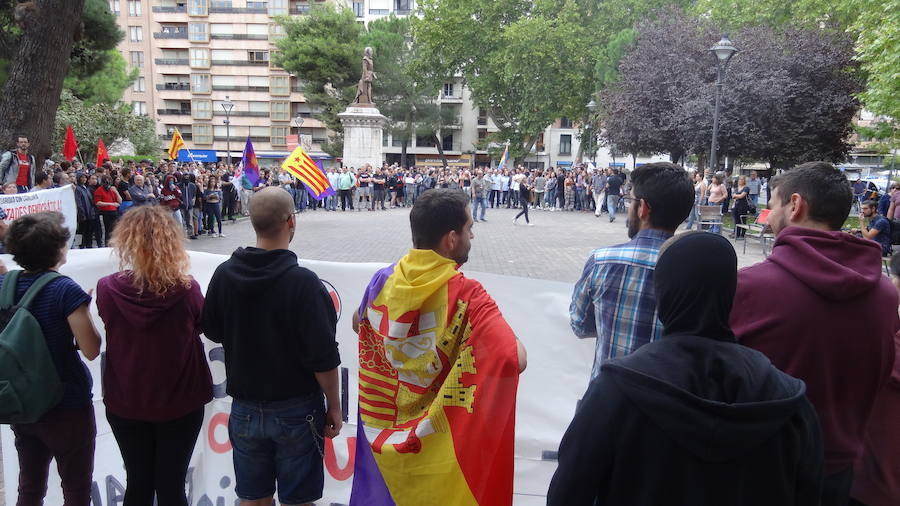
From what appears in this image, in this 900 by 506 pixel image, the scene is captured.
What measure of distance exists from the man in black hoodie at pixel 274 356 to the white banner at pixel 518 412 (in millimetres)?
→ 864

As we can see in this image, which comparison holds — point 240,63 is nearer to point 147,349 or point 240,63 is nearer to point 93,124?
point 93,124

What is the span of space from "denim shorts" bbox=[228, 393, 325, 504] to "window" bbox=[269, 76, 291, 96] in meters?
67.5

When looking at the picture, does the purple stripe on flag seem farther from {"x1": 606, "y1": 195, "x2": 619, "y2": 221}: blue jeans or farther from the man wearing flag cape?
{"x1": 606, "y1": 195, "x2": 619, "y2": 221}: blue jeans

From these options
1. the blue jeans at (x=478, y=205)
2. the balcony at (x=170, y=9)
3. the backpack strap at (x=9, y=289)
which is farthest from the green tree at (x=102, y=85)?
the backpack strap at (x=9, y=289)

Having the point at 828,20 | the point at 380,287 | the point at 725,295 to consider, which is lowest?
the point at 380,287

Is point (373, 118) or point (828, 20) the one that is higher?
point (828, 20)

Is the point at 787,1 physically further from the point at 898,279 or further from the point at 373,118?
the point at 898,279

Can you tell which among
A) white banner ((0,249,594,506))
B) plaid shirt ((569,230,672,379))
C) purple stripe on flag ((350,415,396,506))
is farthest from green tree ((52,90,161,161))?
plaid shirt ((569,230,672,379))

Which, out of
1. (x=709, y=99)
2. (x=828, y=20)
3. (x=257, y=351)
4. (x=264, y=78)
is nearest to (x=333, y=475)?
(x=257, y=351)

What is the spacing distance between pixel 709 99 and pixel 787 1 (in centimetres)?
1240

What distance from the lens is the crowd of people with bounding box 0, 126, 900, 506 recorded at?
140 centimetres

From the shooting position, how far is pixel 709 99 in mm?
23453

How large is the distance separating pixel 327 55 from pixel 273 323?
5139cm

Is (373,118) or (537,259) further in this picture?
(373,118)
